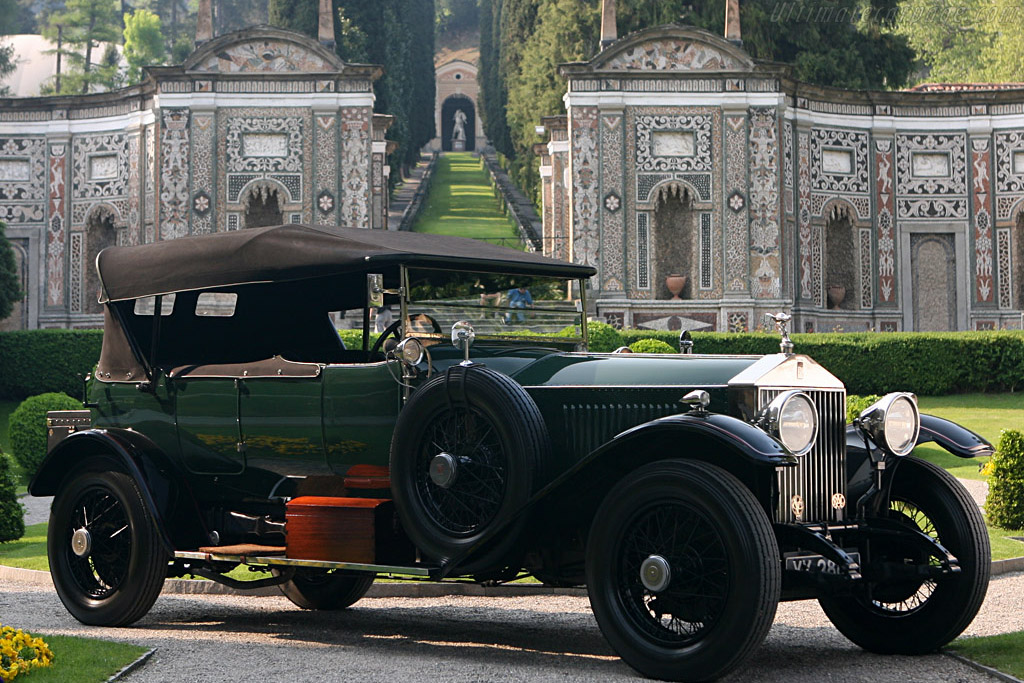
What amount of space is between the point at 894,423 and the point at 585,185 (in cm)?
2729

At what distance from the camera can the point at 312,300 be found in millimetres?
9516

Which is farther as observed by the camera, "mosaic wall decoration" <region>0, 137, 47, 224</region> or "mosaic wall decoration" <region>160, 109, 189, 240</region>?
"mosaic wall decoration" <region>0, 137, 47, 224</region>

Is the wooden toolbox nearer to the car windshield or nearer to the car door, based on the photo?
the car door

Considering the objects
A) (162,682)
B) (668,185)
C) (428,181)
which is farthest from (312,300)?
(428,181)

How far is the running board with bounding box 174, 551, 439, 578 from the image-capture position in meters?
7.10

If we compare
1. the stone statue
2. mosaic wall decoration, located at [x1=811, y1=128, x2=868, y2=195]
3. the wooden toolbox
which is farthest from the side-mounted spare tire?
the stone statue

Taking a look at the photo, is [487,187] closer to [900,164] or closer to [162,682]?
[900,164]

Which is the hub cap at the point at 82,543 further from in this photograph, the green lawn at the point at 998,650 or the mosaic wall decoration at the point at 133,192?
the mosaic wall decoration at the point at 133,192

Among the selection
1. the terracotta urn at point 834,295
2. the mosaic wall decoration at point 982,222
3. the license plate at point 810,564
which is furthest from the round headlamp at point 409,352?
the mosaic wall decoration at point 982,222

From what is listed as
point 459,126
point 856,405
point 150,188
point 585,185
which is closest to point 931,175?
point 585,185

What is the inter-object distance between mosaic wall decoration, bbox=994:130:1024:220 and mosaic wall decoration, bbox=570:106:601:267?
12022mm

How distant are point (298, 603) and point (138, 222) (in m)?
28.0

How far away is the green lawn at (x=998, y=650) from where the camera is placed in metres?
6.57

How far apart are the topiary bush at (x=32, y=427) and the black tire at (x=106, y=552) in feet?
39.0
